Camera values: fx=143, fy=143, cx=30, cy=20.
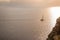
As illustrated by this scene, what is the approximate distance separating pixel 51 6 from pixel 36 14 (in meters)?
0.16

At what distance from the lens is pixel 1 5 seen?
3.77 ft

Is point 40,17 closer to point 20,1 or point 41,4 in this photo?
point 41,4

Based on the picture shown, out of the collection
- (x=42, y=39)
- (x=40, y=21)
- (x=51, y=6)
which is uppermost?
(x=51, y=6)

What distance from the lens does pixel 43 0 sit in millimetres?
1124

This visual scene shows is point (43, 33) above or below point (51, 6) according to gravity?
below

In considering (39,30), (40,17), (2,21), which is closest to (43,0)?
(40,17)

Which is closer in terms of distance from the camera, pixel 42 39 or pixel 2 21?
pixel 42 39

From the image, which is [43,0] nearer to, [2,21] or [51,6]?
[51,6]

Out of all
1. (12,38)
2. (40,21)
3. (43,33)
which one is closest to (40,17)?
(40,21)

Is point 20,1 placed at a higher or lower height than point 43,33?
higher

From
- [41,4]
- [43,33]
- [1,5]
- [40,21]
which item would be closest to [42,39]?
[43,33]

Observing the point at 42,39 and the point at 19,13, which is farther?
the point at 19,13

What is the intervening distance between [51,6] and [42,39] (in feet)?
0.85

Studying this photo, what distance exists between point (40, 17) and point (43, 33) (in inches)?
5.8
